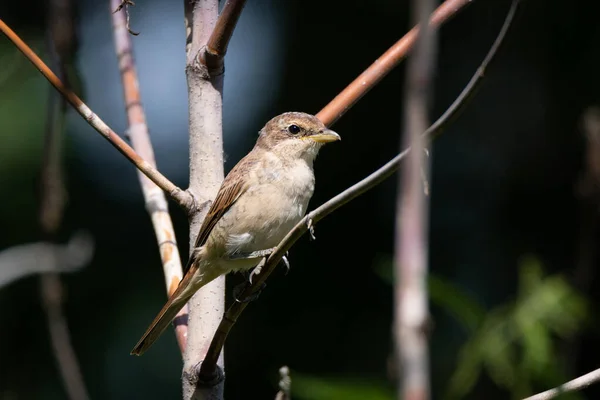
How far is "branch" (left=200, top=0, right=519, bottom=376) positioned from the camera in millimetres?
1479

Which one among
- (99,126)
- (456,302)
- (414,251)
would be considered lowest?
(414,251)

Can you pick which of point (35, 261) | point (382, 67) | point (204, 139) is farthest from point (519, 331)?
point (35, 261)

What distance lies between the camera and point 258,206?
140 inches

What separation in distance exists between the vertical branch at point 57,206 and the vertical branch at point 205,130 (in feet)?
1.88

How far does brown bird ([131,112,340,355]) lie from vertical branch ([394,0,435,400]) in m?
2.35

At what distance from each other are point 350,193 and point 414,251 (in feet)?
2.38

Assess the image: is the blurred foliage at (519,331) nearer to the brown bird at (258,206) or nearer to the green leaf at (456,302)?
the green leaf at (456,302)

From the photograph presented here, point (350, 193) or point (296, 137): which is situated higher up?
point (296, 137)

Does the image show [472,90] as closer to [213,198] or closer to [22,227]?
[213,198]

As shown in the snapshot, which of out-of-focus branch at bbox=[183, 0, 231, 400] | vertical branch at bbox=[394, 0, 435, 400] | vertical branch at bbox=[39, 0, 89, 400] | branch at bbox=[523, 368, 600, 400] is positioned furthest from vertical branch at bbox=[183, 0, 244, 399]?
vertical branch at bbox=[394, 0, 435, 400]

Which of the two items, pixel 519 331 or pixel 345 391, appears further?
pixel 519 331

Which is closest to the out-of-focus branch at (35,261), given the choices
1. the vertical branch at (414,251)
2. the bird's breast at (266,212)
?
the bird's breast at (266,212)

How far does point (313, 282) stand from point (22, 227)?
2213 millimetres

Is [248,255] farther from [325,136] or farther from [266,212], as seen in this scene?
[325,136]
